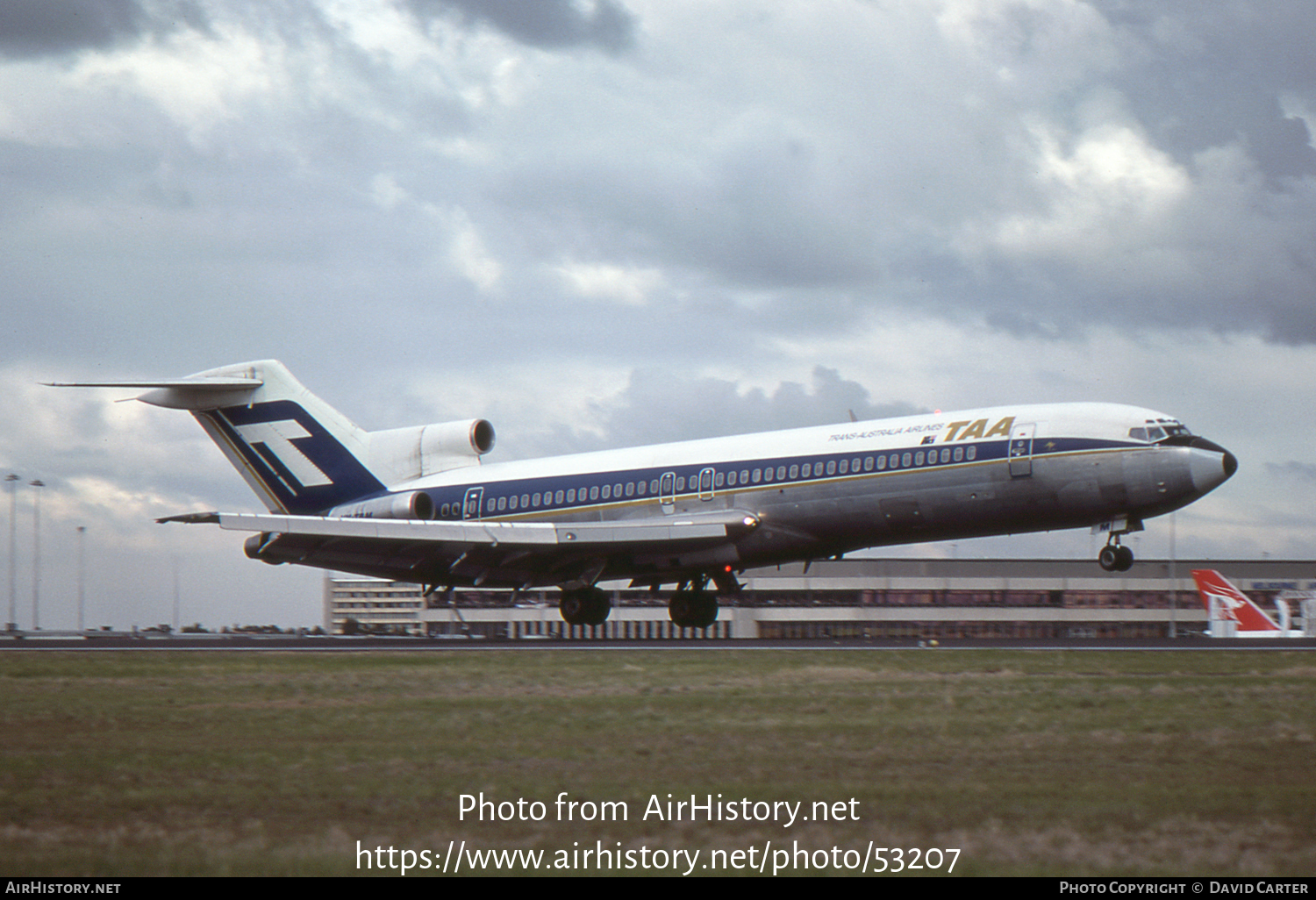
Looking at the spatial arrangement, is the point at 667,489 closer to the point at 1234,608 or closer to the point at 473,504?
the point at 473,504

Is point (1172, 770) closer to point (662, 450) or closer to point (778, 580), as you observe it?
point (662, 450)

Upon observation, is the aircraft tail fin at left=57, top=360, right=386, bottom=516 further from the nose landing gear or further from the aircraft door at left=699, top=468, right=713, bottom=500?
the nose landing gear

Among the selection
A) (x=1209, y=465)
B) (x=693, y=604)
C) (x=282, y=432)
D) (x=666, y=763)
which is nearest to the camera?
(x=666, y=763)

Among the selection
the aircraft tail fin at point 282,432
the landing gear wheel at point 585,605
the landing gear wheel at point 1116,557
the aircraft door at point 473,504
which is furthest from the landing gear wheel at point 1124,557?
the aircraft tail fin at point 282,432

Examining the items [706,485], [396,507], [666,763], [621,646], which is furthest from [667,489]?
[666,763]

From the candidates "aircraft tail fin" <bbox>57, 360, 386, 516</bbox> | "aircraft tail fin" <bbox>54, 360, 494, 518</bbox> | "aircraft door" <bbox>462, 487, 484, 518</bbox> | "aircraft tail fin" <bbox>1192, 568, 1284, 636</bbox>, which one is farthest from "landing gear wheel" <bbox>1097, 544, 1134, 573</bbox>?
"aircraft tail fin" <bbox>1192, 568, 1284, 636</bbox>

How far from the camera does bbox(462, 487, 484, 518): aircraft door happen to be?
3819cm

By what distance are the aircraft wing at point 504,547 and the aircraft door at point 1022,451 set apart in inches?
272

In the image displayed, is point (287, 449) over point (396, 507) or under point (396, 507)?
over

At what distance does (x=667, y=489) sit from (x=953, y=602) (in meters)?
46.1

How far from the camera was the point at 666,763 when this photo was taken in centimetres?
1162

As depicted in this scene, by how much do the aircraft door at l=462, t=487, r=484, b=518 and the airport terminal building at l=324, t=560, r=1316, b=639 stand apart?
113ft

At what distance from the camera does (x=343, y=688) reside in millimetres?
18828
